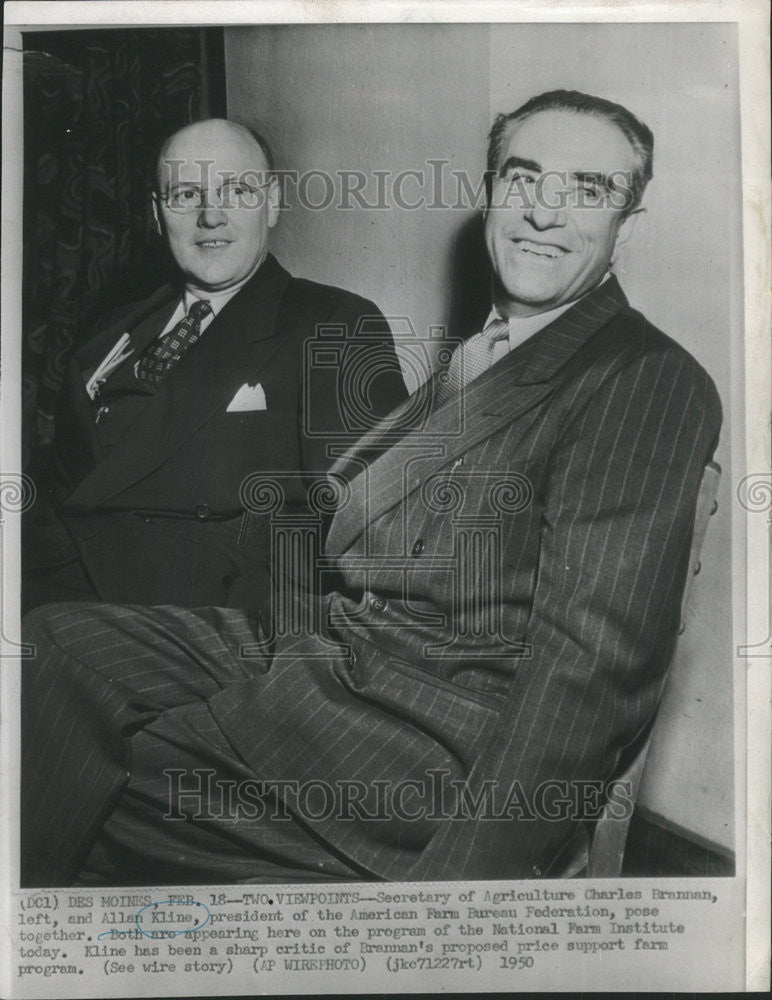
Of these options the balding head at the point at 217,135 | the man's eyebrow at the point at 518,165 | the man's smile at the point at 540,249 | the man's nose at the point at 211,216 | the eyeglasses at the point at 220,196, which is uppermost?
the balding head at the point at 217,135

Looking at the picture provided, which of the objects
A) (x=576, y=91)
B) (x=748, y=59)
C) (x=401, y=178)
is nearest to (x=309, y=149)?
(x=401, y=178)

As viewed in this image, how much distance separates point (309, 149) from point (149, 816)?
1430mm

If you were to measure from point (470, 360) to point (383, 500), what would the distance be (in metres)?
0.34

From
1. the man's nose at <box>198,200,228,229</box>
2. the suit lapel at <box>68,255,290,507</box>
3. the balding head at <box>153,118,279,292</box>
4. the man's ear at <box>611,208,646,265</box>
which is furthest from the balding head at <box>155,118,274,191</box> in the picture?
the man's ear at <box>611,208,646,265</box>

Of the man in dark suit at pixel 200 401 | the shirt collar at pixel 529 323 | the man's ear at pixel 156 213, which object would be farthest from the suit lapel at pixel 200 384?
the shirt collar at pixel 529 323

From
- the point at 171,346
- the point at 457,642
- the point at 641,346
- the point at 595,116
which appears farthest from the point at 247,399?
the point at 595,116

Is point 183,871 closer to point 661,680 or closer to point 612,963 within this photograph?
point 612,963

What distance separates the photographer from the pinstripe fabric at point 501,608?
1833 millimetres

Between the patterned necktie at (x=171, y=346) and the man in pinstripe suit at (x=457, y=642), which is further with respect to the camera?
the patterned necktie at (x=171, y=346)

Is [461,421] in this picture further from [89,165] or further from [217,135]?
[89,165]

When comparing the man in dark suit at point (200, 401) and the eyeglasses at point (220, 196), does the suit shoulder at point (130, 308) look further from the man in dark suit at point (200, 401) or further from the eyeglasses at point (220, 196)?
the eyeglasses at point (220, 196)

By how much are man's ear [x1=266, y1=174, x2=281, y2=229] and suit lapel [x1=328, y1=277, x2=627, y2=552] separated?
49 cm

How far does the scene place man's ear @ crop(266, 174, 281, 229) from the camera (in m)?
1.96

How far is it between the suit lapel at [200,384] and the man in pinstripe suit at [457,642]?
28cm
